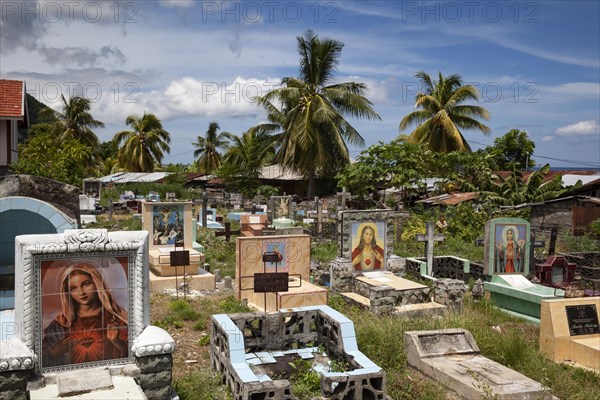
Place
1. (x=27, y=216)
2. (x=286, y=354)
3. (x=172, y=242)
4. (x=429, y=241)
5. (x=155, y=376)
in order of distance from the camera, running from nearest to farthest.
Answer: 1. (x=155, y=376)
2. (x=286, y=354)
3. (x=27, y=216)
4. (x=429, y=241)
5. (x=172, y=242)

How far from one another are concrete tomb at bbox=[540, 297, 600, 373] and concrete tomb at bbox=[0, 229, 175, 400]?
5.79 m

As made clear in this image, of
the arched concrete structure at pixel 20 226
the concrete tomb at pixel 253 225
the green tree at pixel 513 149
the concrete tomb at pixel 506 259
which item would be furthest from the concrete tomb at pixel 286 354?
the green tree at pixel 513 149

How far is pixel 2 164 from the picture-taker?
71.5 feet

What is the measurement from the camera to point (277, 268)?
1191 centimetres

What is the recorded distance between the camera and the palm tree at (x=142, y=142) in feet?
169

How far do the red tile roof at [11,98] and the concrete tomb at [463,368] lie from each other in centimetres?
1839

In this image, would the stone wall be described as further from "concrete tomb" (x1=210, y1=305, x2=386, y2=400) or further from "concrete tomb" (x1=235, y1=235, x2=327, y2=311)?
"concrete tomb" (x1=235, y1=235, x2=327, y2=311)

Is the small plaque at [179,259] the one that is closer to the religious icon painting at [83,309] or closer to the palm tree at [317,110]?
the religious icon painting at [83,309]

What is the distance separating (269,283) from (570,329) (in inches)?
186

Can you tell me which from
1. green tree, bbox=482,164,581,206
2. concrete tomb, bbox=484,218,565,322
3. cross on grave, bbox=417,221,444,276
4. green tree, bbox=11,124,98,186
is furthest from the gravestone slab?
green tree, bbox=482,164,581,206

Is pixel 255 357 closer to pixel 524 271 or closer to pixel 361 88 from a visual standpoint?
pixel 524 271

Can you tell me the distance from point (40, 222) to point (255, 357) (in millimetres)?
4847

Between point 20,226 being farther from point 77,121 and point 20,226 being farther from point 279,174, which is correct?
point 77,121

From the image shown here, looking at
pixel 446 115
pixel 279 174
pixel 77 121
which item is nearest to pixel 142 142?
pixel 77 121
